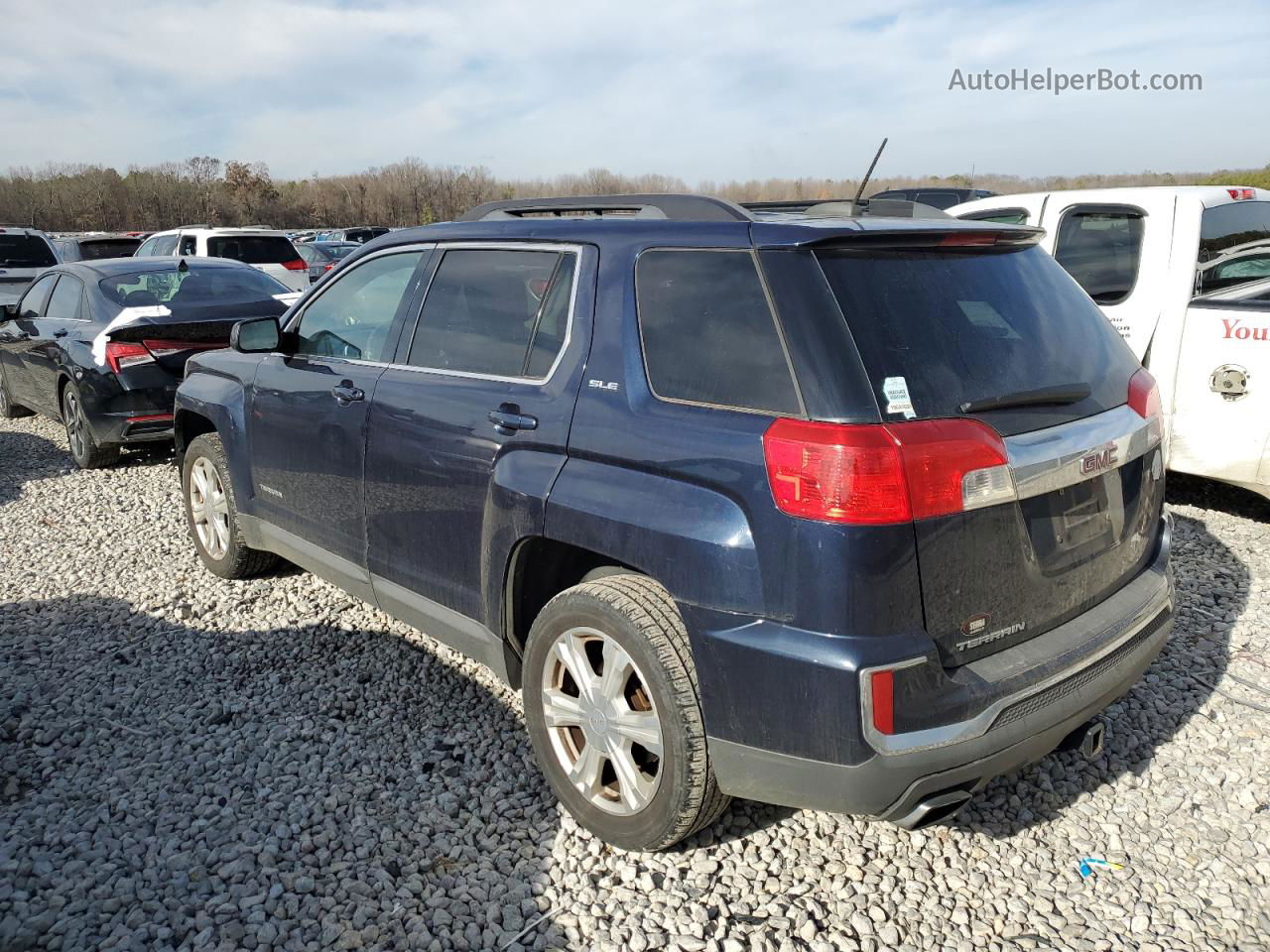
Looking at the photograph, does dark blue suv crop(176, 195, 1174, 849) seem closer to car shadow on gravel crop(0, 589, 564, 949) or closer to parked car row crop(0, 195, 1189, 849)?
parked car row crop(0, 195, 1189, 849)

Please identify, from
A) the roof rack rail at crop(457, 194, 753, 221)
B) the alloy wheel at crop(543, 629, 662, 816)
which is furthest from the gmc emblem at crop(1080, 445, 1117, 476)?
the alloy wheel at crop(543, 629, 662, 816)

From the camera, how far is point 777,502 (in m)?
2.31

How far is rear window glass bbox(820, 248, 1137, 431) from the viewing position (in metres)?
2.36

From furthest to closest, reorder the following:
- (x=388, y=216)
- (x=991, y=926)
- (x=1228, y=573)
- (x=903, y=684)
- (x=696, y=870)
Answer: (x=388, y=216) < (x=1228, y=573) < (x=696, y=870) < (x=991, y=926) < (x=903, y=684)

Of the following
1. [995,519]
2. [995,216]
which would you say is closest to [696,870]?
[995,519]

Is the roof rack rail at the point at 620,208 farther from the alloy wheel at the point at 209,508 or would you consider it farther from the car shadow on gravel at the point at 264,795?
the alloy wheel at the point at 209,508

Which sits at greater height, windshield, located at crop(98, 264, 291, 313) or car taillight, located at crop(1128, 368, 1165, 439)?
windshield, located at crop(98, 264, 291, 313)

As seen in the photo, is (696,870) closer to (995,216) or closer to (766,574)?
(766,574)

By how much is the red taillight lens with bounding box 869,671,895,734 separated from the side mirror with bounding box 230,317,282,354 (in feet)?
10.6

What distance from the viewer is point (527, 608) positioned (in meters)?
3.21

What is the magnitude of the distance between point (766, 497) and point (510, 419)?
1.03 metres

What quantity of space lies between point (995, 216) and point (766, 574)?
18.7ft

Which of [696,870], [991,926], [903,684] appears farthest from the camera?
[696,870]

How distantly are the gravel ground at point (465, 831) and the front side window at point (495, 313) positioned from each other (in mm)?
1405
